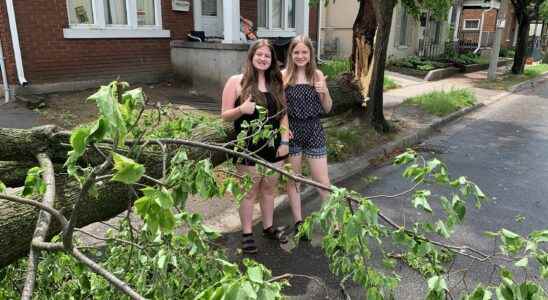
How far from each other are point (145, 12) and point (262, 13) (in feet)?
14.3

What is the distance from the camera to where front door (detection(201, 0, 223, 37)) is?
41.5 ft

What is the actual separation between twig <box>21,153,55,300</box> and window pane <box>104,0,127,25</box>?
8.67 metres

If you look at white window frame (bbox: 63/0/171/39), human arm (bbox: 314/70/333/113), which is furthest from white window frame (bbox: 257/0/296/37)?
human arm (bbox: 314/70/333/113)

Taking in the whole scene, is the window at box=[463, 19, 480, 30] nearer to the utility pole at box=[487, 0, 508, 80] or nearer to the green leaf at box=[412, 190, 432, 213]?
the utility pole at box=[487, 0, 508, 80]

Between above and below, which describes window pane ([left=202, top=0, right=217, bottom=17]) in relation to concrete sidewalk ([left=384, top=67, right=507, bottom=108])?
above

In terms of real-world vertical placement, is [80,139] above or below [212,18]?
below

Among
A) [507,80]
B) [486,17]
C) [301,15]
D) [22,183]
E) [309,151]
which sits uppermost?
[486,17]

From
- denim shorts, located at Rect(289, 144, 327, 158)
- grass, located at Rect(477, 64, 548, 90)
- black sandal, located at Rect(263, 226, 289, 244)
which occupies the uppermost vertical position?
denim shorts, located at Rect(289, 144, 327, 158)

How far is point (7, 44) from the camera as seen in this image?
871cm

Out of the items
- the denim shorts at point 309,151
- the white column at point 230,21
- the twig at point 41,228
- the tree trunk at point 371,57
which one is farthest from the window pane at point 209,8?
the twig at point 41,228

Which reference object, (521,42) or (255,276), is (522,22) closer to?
(521,42)

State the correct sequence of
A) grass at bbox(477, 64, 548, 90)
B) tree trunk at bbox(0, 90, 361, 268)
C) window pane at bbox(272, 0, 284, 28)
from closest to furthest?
tree trunk at bbox(0, 90, 361, 268)
window pane at bbox(272, 0, 284, 28)
grass at bbox(477, 64, 548, 90)

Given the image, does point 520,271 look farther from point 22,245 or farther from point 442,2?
point 442,2

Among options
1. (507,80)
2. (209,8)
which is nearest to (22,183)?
(209,8)
